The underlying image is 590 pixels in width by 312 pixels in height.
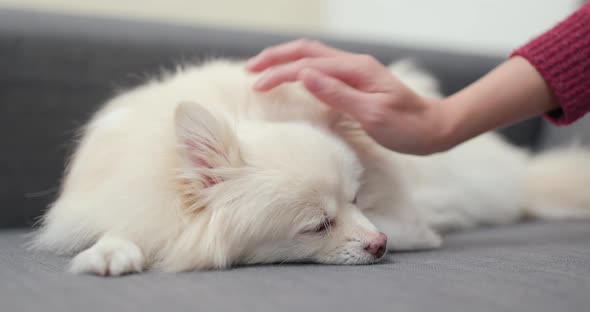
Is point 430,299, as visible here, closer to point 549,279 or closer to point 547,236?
point 549,279

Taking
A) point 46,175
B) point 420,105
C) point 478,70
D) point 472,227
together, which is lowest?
point 472,227

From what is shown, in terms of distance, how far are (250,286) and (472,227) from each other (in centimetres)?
120

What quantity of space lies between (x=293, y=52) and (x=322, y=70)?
0.45 feet

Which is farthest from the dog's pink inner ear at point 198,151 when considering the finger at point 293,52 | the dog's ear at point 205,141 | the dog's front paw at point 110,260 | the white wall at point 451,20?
the white wall at point 451,20

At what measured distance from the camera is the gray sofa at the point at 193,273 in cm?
89

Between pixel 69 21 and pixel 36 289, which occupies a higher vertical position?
pixel 69 21

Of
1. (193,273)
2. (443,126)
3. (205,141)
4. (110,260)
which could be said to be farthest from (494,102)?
(110,260)

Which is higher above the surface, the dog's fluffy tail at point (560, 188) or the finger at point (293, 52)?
the finger at point (293, 52)

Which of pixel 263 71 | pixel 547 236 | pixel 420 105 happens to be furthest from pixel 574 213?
pixel 263 71

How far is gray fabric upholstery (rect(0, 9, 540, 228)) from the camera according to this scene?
1833mm

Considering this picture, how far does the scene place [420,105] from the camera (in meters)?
1.30

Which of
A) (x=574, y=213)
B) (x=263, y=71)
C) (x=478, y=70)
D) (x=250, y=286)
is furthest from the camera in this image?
(x=478, y=70)

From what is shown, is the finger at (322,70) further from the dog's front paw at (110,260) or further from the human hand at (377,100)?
the dog's front paw at (110,260)

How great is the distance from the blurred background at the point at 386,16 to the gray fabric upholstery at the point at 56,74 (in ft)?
1.92
